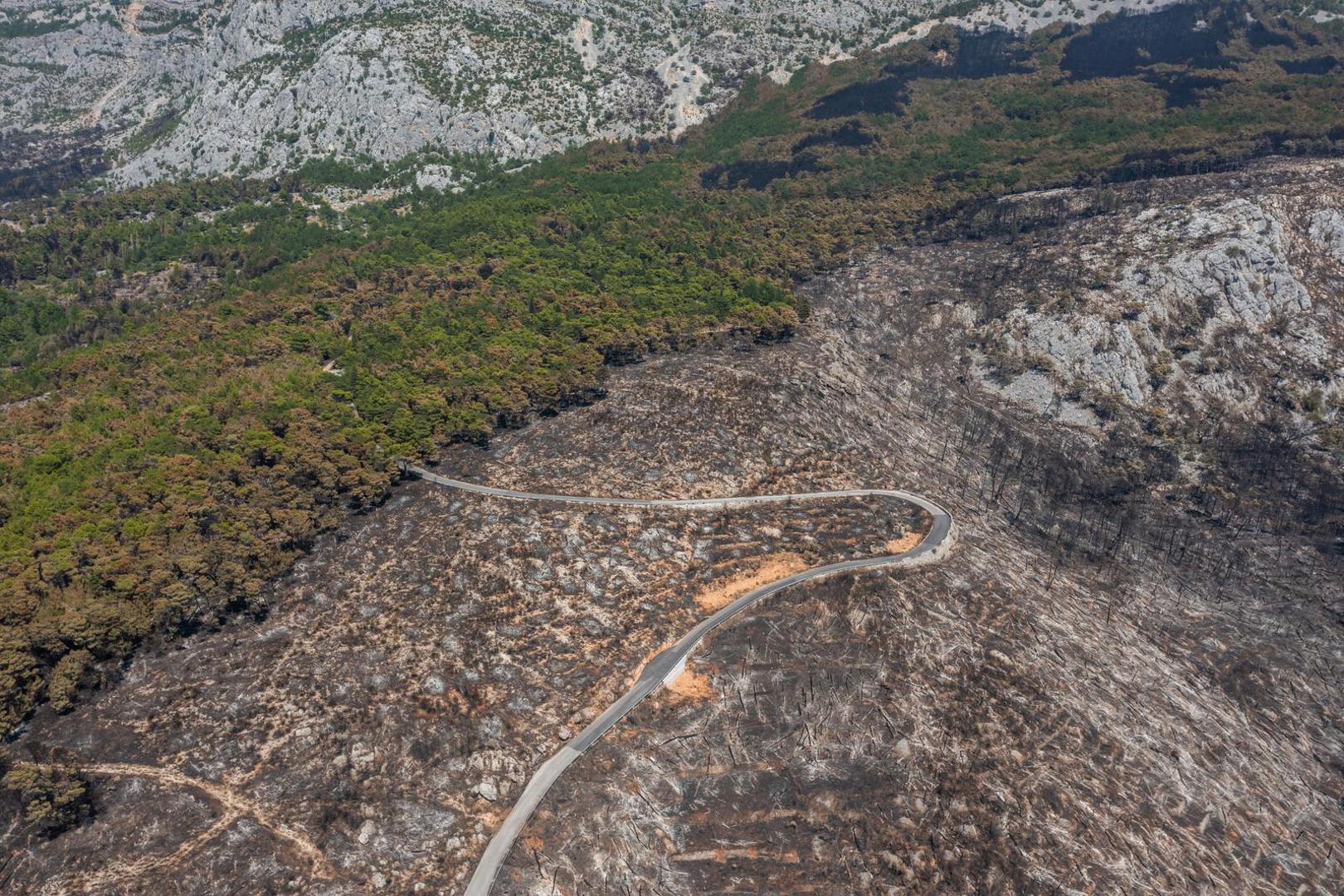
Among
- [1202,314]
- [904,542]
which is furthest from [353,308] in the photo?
[1202,314]

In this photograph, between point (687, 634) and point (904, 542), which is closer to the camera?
point (687, 634)

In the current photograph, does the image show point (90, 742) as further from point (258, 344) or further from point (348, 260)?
point (348, 260)

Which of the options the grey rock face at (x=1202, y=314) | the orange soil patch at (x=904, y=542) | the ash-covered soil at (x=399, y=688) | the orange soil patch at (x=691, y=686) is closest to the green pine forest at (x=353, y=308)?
the ash-covered soil at (x=399, y=688)

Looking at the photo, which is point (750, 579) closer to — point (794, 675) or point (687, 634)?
point (687, 634)

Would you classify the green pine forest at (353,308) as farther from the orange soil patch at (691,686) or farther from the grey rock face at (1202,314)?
the orange soil patch at (691,686)

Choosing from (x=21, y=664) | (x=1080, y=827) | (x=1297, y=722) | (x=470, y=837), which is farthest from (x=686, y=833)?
(x=1297, y=722)
